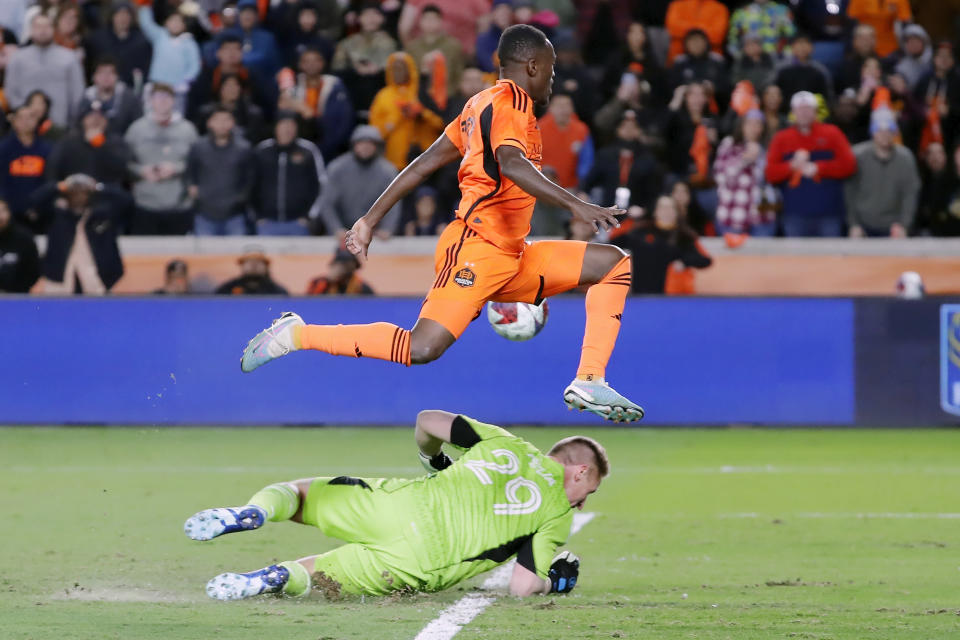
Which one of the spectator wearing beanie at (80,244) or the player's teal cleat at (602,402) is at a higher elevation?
the spectator wearing beanie at (80,244)

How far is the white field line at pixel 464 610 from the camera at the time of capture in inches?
252

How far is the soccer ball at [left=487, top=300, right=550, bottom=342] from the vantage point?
9134 millimetres

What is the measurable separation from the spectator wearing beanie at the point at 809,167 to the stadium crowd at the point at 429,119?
0.02 m

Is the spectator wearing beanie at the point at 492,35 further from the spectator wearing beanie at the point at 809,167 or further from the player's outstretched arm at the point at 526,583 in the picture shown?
the player's outstretched arm at the point at 526,583

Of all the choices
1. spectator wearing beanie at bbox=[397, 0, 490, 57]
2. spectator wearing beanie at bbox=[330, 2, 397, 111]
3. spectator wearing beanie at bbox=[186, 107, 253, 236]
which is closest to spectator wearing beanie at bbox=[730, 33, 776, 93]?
spectator wearing beanie at bbox=[397, 0, 490, 57]

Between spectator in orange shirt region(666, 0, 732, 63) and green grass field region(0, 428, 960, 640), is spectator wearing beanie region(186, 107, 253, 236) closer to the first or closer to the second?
green grass field region(0, 428, 960, 640)

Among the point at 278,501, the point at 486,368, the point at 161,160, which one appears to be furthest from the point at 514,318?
the point at 161,160

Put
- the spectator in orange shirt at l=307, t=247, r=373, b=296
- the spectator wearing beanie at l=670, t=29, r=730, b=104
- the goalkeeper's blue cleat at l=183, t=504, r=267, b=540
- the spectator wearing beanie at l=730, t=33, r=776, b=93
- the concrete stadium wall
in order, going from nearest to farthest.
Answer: the goalkeeper's blue cleat at l=183, t=504, r=267, b=540
the concrete stadium wall
the spectator in orange shirt at l=307, t=247, r=373, b=296
the spectator wearing beanie at l=670, t=29, r=730, b=104
the spectator wearing beanie at l=730, t=33, r=776, b=93

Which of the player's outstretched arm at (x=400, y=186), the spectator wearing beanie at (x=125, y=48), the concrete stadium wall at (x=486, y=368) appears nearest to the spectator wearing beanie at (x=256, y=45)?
the spectator wearing beanie at (x=125, y=48)

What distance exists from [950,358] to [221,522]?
32.6 ft

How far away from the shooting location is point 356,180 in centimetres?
1728

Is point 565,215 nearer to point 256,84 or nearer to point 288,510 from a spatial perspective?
point 256,84

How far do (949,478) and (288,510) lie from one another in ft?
21.5

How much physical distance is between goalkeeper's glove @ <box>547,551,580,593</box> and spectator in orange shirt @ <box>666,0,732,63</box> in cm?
1256
